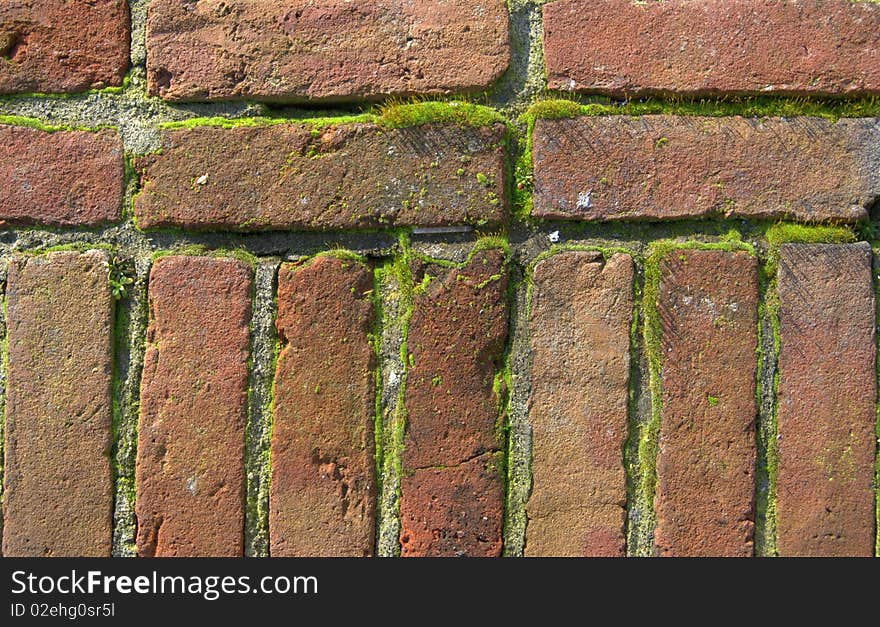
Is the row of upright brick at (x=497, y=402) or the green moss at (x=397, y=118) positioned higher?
the green moss at (x=397, y=118)

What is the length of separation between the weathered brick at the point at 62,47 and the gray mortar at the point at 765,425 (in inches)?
57.0

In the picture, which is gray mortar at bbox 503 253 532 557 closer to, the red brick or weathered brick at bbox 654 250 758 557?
the red brick

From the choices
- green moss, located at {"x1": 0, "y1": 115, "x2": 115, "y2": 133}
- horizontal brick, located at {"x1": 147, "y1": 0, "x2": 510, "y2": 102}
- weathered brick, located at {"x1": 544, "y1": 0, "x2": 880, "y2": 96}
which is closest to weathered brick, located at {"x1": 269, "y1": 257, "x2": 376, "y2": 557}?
horizontal brick, located at {"x1": 147, "y1": 0, "x2": 510, "y2": 102}

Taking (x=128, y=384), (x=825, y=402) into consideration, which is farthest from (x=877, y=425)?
(x=128, y=384)

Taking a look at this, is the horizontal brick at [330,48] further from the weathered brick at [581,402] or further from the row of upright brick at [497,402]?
the weathered brick at [581,402]

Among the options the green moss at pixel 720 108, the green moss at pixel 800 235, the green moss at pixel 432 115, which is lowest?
the green moss at pixel 800 235

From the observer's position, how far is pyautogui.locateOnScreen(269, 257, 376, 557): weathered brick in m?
1.33

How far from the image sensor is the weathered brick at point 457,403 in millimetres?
1321

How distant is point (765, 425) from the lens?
1329 mm

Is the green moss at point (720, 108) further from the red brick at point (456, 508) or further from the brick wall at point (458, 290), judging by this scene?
the red brick at point (456, 508)

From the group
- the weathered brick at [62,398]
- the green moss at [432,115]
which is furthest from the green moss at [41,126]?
the green moss at [432,115]

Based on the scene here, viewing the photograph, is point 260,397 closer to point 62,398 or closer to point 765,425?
point 62,398

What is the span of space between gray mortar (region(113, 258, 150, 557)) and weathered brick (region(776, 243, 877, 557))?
1322 millimetres

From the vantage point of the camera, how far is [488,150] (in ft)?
4.36
